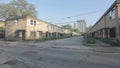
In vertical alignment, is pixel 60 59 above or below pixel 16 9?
below

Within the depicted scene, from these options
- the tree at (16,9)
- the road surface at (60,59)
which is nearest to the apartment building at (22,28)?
the road surface at (60,59)

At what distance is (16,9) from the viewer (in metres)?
65.2

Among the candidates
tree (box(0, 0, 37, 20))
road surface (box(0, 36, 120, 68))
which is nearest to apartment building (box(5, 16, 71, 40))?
road surface (box(0, 36, 120, 68))

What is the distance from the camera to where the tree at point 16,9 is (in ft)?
210

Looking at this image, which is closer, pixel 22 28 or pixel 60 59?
pixel 60 59

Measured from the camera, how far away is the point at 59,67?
8445mm

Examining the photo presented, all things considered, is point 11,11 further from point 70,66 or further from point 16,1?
→ point 70,66

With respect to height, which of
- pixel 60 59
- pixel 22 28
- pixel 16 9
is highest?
pixel 16 9

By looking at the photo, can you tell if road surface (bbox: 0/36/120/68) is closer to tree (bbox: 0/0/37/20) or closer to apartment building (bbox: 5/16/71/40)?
apartment building (bbox: 5/16/71/40)

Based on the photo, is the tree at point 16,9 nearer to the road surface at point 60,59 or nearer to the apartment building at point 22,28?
the apartment building at point 22,28

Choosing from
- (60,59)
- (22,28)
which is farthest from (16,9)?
(60,59)

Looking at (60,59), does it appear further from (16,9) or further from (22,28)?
(16,9)

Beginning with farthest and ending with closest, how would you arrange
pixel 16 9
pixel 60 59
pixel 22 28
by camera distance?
1. pixel 16 9
2. pixel 22 28
3. pixel 60 59

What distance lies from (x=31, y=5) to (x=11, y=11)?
908cm
